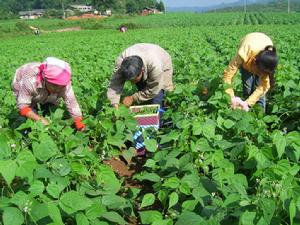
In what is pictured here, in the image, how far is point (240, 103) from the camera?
14.7 feet

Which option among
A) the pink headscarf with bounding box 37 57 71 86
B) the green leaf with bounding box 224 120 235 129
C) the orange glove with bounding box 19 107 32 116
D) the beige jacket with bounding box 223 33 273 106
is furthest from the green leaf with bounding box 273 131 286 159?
the orange glove with bounding box 19 107 32 116

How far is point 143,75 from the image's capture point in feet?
15.8

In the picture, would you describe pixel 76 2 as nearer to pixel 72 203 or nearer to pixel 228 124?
pixel 228 124

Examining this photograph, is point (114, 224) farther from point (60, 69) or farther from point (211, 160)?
point (60, 69)

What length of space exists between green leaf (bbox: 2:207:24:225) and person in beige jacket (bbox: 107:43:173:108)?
91.2 inches

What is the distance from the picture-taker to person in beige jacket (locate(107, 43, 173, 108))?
15.1 feet

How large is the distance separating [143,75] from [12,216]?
2.81 m

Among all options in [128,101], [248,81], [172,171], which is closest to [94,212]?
[172,171]

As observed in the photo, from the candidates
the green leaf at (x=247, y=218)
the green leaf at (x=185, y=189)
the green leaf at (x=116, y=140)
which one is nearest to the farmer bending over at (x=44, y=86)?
the green leaf at (x=116, y=140)

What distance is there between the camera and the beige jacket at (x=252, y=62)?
4688mm

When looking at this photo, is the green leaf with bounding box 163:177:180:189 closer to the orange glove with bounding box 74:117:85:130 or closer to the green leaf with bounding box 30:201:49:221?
the green leaf with bounding box 30:201:49:221

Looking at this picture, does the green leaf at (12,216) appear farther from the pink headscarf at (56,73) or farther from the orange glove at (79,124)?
the orange glove at (79,124)

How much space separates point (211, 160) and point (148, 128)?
4.10ft

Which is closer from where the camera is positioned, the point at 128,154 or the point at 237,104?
the point at 128,154
